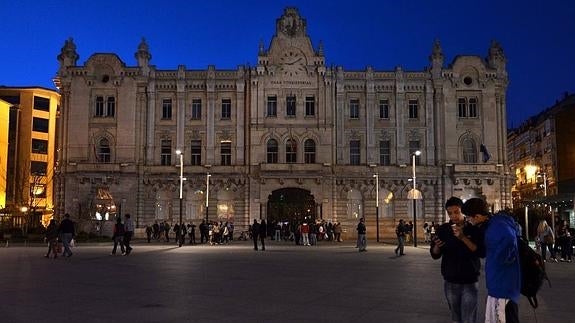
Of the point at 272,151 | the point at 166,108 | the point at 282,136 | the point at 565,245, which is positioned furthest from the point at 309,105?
the point at 565,245

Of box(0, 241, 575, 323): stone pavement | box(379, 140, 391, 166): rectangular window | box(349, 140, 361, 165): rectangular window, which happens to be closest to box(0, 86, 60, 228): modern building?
box(349, 140, 361, 165): rectangular window

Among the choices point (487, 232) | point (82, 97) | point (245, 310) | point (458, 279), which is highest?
point (82, 97)

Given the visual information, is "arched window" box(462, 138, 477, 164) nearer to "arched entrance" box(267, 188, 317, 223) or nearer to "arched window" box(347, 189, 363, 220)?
"arched window" box(347, 189, 363, 220)

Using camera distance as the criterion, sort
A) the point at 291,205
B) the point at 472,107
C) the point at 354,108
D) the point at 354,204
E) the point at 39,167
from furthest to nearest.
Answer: the point at 39,167 → the point at 472,107 → the point at 354,108 → the point at 354,204 → the point at 291,205

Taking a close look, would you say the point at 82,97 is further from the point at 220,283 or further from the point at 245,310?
the point at 245,310

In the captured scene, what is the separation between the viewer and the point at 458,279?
27.6 ft

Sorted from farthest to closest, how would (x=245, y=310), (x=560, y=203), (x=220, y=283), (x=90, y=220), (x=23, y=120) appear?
(x=23, y=120), (x=90, y=220), (x=560, y=203), (x=220, y=283), (x=245, y=310)

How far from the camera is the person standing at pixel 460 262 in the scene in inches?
322

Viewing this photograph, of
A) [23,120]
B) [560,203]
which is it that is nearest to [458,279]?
[560,203]

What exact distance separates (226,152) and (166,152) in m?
5.76

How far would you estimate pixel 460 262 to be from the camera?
8359 millimetres

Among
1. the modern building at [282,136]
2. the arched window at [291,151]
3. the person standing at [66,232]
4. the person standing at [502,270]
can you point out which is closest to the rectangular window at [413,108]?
the modern building at [282,136]

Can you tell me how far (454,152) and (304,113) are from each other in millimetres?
14849

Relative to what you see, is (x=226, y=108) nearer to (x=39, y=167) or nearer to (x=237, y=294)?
(x=39, y=167)
